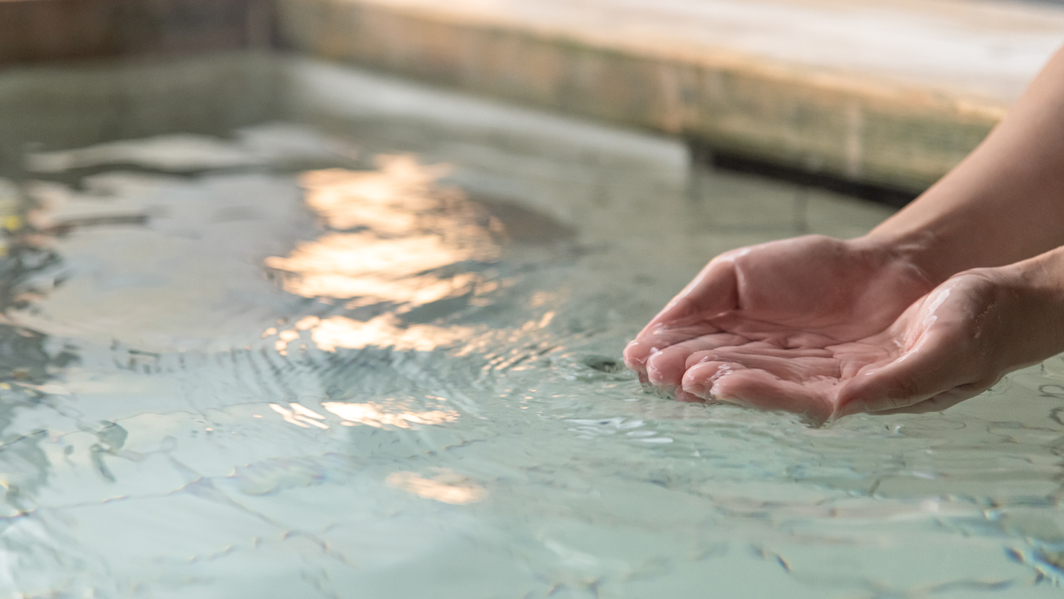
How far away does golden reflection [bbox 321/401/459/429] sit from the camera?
1.49 metres

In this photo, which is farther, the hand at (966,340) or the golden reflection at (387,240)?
the golden reflection at (387,240)

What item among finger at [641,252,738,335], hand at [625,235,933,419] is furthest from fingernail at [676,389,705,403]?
finger at [641,252,738,335]

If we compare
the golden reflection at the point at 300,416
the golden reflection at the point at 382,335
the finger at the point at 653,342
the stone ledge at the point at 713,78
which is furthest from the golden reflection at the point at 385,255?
the stone ledge at the point at 713,78

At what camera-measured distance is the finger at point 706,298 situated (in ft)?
5.22

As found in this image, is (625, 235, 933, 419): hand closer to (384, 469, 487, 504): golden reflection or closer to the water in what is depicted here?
the water

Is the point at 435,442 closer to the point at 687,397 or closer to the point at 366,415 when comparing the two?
the point at 366,415

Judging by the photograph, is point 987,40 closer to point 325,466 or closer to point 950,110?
point 950,110

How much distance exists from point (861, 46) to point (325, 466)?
8.14 feet

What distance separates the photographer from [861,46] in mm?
3139

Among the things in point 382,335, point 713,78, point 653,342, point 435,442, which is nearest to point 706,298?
point 653,342

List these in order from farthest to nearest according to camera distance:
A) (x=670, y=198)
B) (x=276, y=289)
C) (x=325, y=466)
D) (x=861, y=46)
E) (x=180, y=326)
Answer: (x=861, y=46)
(x=670, y=198)
(x=276, y=289)
(x=180, y=326)
(x=325, y=466)

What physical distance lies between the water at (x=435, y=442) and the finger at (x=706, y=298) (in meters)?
0.14

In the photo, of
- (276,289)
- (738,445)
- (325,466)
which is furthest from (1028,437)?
(276,289)

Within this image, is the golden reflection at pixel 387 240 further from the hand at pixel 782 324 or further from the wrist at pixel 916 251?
the wrist at pixel 916 251
